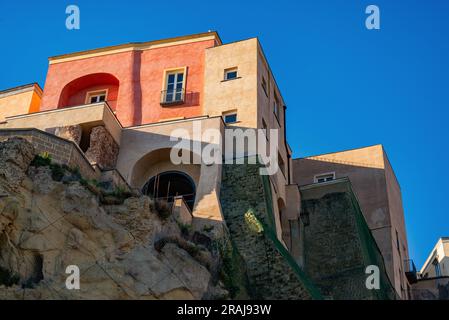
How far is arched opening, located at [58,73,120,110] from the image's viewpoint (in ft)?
126

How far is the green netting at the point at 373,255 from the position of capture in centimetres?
3409

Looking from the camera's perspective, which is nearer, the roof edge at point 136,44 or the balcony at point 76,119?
the balcony at point 76,119

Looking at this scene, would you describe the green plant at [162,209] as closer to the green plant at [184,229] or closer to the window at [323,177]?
the green plant at [184,229]

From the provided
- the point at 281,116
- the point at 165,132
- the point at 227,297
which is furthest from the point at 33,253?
the point at 281,116

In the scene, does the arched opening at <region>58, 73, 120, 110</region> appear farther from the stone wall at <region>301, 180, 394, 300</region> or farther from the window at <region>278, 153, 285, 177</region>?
the stone wall at <region>301, 180, 394, 300</region>

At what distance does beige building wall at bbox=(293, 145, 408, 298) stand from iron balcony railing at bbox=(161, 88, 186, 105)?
34.9ft

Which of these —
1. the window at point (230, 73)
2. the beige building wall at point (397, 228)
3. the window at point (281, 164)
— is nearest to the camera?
the window at point (230, 73)

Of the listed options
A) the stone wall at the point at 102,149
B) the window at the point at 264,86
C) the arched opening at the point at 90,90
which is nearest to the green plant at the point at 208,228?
the stone wall at the point at 102,149

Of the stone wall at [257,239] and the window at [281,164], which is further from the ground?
the window at [281,164]

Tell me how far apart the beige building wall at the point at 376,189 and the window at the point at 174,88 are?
10.5 meters

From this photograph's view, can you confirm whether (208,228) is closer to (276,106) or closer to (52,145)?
(52,145)

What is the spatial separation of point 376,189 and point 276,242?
1401 cm

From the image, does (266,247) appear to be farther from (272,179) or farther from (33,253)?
(33,253)

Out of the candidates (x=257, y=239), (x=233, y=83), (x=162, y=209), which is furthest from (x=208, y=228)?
(x=233, y=83)
